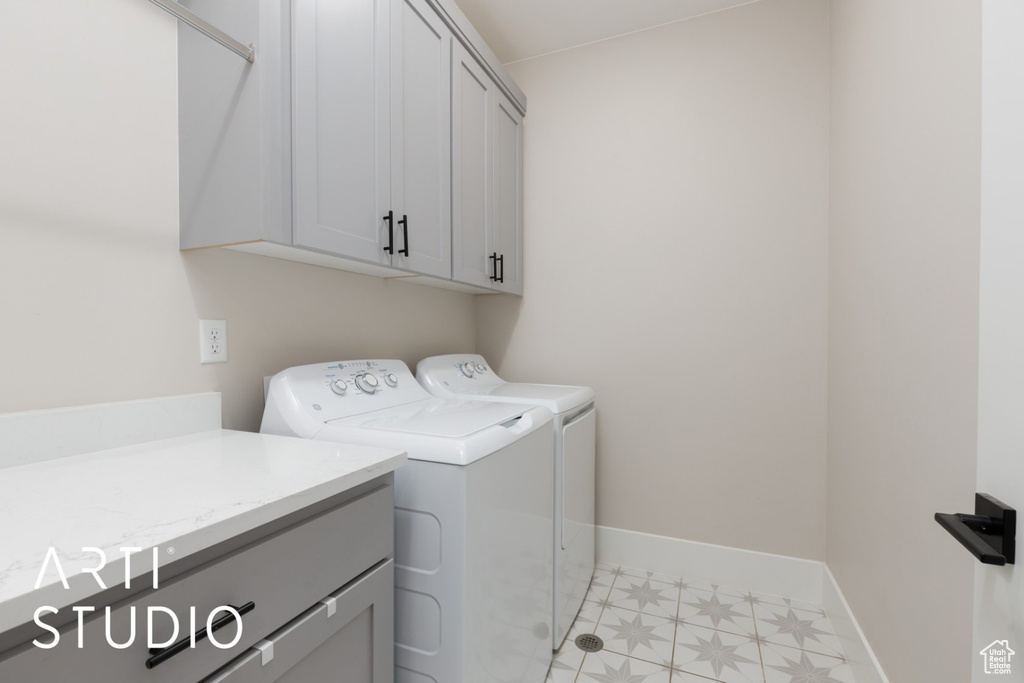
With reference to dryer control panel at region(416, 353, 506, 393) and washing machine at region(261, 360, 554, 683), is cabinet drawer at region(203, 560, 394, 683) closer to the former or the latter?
washing machine at region(261, 360, 554, 683)

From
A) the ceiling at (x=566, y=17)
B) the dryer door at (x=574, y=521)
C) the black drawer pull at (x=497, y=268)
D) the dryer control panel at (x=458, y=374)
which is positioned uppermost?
the ceiling at (x=566, y=17)

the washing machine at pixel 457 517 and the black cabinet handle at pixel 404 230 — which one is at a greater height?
the black cabinet handle at pixel 404 230

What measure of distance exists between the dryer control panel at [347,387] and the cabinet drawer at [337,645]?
1.68ft

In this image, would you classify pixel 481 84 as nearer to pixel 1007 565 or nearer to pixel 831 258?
pixel 831 258

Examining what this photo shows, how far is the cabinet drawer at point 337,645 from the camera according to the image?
710 mm

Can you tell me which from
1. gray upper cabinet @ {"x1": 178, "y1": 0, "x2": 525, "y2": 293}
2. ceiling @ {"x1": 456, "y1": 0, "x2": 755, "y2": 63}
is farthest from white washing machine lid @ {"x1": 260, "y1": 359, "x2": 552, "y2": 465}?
ceiling @ {"x1": 456, "y1": 0, "x2": 755, "y2": 63}

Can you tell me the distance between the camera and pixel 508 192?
7.44 feet

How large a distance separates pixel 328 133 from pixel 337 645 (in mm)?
1156

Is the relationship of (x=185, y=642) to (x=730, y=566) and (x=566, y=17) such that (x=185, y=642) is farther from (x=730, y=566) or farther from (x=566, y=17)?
(x=566, y=17)

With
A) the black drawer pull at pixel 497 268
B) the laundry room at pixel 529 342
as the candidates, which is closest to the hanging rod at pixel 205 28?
the laundry room at pixel 529 342

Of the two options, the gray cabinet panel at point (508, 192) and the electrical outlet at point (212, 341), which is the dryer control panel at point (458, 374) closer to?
the gray cabinet panel at point (508, 192)

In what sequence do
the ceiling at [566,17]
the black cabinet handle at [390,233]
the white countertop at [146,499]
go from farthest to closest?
1. the ceiling at [566,17]
2. the black cabinet handle at [390,233]
3. the white countertop at [146,499]

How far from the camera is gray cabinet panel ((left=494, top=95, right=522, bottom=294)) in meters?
2.15

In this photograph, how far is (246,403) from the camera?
1.36 m
